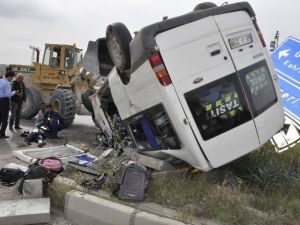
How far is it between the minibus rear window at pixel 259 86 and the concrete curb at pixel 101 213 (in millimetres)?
2083

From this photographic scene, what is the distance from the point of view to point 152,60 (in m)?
5.11

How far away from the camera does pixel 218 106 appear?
5383 mm

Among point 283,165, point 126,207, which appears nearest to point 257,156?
point 283,165

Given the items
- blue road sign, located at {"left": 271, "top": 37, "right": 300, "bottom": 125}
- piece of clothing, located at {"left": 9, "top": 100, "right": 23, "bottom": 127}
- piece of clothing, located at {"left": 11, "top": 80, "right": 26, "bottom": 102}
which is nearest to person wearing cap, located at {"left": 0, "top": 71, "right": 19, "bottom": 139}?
piece of clothing, located at {"left": 11, "top": 80, "right": 26, "bottom": 102}

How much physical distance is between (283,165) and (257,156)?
0.41 m

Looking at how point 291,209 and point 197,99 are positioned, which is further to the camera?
point 197,99

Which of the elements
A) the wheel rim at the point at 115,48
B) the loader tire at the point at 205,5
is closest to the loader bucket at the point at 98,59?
the wheel rim at the point at 115,48

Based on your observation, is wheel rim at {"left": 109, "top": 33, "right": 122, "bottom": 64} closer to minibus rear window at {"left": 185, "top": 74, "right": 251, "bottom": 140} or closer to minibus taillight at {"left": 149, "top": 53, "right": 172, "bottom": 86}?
minibus taillight at {"left": 149, "top": 53, "right": 172, "bottom": 86}

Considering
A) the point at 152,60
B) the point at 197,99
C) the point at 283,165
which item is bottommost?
the point at 283,165

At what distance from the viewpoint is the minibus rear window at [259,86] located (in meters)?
5.59

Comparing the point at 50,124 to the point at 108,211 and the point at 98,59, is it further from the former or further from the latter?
the point at 108,211

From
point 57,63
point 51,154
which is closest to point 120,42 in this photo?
point 51,154

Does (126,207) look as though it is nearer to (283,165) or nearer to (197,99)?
(197,99)

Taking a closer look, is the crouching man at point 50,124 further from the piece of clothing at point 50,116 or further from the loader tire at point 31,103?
the loader tire at point 31,103
